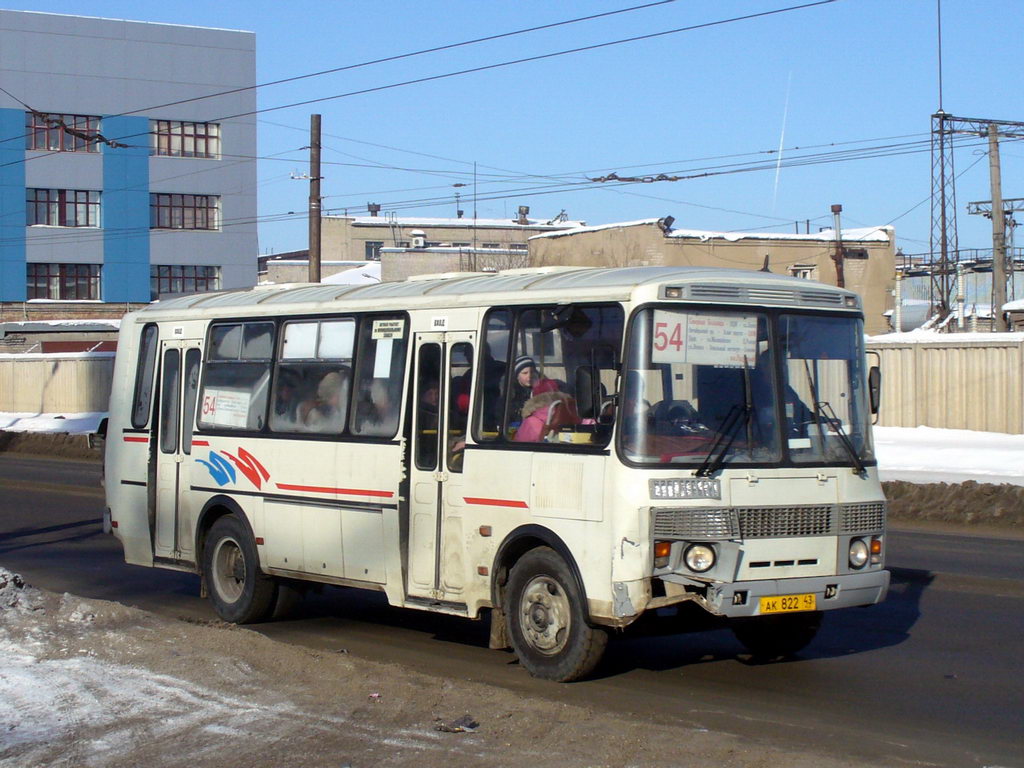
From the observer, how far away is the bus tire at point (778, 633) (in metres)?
8.78

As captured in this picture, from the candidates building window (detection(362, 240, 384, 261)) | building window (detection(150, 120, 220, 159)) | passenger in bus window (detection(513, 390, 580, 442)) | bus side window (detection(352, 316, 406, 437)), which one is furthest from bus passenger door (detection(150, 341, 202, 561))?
building window (detection(362, 240, 384, 261))

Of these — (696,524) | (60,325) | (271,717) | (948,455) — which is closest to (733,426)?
(696,524)

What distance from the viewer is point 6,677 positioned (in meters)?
7.47

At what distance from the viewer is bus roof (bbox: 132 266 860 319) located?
25.8 feet

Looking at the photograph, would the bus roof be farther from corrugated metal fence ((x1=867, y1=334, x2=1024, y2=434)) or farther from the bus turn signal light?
corrugated metal fence ((x1=867, y1=334, x2=1024, y2=434))

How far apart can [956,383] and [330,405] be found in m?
22.5

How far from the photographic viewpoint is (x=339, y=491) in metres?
9.67

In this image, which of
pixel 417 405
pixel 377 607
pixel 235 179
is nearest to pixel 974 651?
pixel 417 405

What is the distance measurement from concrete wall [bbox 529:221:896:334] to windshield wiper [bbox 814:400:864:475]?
4164 centimetres

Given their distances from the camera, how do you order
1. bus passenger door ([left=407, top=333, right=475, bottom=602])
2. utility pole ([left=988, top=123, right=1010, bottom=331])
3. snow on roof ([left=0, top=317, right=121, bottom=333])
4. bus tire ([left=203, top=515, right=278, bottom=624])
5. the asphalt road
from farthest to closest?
snow on roof ([left=0, top=317, right=121, bottom=333]) → utility pole ([left=988, top=123, right=1010, bottom=331]) → bus tire ([left=203, top=515, right=278, bottom=624]) → bus passenger door ([left=407, top=333, right=475, bottom=602]) → the asphalt road

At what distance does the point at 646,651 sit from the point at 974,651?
7.55 feet

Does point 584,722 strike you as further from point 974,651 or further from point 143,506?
point 143,506

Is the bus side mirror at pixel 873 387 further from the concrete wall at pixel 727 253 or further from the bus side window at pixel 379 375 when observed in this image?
the concrete wall at pixel 727 253

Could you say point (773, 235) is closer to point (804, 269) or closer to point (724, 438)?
point (804, 269)
